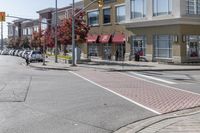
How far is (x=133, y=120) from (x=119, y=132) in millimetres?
1843

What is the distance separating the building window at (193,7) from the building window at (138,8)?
6.43m

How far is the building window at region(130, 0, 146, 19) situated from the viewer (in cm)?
5144

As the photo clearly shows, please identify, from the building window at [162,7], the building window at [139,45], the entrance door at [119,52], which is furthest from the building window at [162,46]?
the entrance door at [119,52]

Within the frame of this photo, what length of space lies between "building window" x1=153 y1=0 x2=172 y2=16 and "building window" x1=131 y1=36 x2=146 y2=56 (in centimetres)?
402

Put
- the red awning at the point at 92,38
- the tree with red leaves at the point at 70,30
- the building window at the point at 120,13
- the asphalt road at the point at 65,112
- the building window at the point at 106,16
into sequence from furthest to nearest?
1. the red awning at the point at 92,38
2. the building window at the point at 106,16
3. the building window at the point at 120,13
4. the tree with red leaves at the point at 70,30
5. the asphalt road at the point at 65,112

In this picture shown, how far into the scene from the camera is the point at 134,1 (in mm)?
53438

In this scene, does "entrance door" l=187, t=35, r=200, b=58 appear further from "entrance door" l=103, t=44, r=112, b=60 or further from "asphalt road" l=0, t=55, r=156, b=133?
"asphalt road" l=0, t=55, r=156, b=133

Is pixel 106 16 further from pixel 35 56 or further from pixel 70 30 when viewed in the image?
pixel 35 56

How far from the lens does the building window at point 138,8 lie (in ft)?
169

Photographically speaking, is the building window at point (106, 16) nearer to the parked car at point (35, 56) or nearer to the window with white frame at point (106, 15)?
the window with white frame at point (106, 15)

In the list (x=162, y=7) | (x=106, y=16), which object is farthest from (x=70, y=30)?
(x=162, y=7)

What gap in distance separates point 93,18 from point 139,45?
45.9ft

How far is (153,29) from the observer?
1943 inches

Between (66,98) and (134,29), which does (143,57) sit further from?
(66,98)
